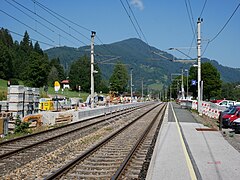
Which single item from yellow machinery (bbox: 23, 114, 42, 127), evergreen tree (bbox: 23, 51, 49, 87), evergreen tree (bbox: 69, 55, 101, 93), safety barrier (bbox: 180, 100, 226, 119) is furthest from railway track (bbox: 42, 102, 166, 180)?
evergreen tree (bbox: 69, 55, 101, 93)

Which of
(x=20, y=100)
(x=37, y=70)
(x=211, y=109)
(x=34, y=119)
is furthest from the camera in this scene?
(x=37, y=70)

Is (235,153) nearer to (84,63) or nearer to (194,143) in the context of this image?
(194,143)

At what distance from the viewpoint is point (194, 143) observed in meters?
15.5

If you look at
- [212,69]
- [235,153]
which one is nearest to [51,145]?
[235,153]

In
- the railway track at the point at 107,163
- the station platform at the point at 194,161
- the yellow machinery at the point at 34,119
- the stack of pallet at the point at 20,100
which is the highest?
the stack of pallet at the point at 20,100

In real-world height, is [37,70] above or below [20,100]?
above

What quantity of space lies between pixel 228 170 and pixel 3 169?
6.25 meters

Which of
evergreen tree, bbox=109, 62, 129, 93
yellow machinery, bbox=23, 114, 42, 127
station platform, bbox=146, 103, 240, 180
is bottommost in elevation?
station platform, bbox=146, 103, 240, 180

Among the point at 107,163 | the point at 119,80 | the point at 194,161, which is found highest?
the point at 119,80

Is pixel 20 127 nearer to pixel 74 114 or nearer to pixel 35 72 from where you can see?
pixel 74 114

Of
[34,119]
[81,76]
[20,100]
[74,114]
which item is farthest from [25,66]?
[34,119]

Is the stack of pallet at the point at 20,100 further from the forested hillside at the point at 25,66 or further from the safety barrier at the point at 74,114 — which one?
the forested hillside at the point at 25,66

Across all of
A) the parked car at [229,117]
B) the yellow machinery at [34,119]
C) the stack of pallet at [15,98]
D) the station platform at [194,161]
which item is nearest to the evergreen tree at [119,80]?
the stack of pallet at [15,98]

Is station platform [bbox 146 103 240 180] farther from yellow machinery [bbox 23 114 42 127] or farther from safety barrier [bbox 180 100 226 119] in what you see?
safety barrier [bbox 180 100 226 119]
